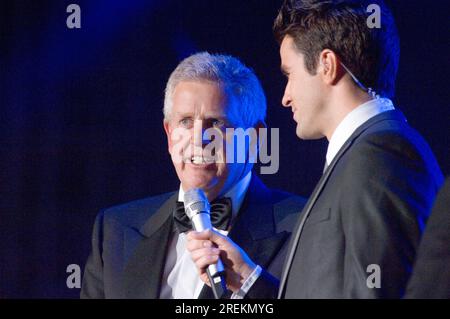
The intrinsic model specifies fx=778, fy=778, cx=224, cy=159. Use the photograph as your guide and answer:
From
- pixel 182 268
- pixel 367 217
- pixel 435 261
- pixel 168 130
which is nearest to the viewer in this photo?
pixel 435 261

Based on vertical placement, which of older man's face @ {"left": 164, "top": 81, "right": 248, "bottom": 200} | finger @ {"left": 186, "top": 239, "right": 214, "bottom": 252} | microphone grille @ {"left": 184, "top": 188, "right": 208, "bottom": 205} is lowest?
finger @ {"left": 186, "top": 239, "right": 214, "bottom": 252}

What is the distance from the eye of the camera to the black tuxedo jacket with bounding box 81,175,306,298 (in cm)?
229

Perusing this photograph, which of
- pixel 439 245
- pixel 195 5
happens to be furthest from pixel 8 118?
pixel 439 245

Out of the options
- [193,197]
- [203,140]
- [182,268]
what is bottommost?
[182,268]

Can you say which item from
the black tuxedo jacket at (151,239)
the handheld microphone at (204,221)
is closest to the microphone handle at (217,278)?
the handheld microphone at (204,221)

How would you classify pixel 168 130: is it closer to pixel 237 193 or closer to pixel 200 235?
pixel 237 193

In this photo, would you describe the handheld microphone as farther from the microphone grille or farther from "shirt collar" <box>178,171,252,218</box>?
"shirt collar" <box>178,171,252,218</box>

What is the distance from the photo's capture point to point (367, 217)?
1.67 meters

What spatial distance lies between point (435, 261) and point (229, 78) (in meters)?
1.07

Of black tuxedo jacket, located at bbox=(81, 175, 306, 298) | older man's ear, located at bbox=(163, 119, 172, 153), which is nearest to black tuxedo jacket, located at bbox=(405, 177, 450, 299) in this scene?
black tuxedo jacket, located at bbox=(81, 175, 306, 298)

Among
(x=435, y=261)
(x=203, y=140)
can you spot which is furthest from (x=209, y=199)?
(x=435, y=261)

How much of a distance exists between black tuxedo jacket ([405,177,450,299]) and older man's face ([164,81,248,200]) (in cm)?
95

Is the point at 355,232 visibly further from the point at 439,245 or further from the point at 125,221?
the point at 125,221

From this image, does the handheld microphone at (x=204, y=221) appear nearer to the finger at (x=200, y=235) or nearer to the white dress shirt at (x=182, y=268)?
the finger at (x=200, y=235)
